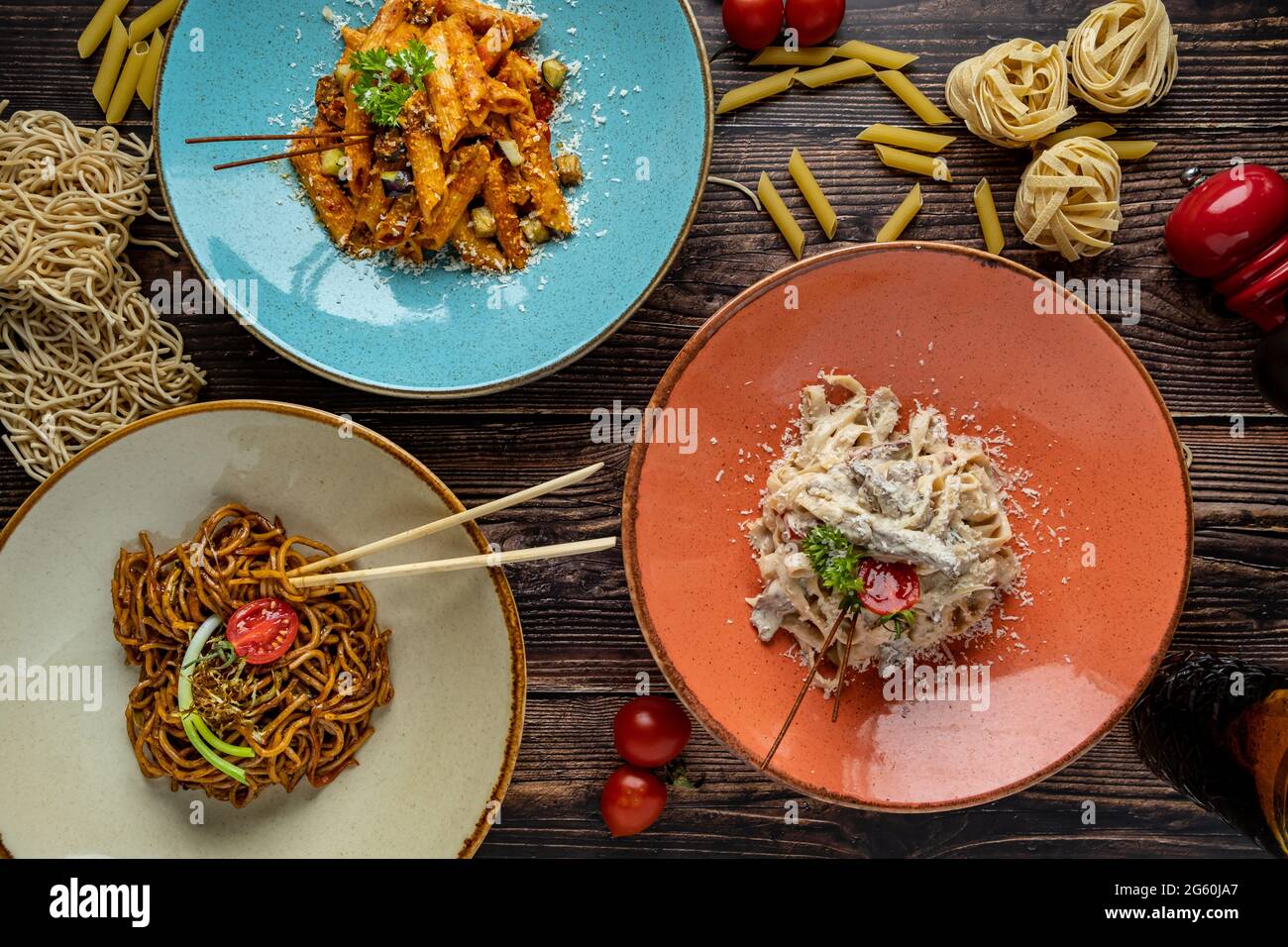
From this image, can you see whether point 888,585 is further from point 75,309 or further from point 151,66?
point 151,66

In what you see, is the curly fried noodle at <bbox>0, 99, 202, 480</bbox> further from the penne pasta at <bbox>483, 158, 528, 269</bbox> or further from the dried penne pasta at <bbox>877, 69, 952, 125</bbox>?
the dried penne pasta at <bbox>877, 69, 952, 125</bbox>

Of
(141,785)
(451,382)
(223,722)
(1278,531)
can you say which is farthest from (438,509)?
(1278,531)

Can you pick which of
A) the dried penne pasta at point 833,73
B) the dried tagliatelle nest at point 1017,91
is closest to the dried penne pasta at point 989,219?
the dried tagliatelle nest at point 1017,91

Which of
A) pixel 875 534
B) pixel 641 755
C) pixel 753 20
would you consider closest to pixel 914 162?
pixel 753 20

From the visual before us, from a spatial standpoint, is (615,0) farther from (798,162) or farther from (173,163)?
(173,163)

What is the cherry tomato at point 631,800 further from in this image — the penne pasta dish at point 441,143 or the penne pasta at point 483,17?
the penne pasta at point 483,17

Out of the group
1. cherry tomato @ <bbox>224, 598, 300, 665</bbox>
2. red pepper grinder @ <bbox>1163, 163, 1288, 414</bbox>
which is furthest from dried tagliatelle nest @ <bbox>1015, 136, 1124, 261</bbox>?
cherry tomato @ <bbox>224, 598, 300, 665</bbox>
